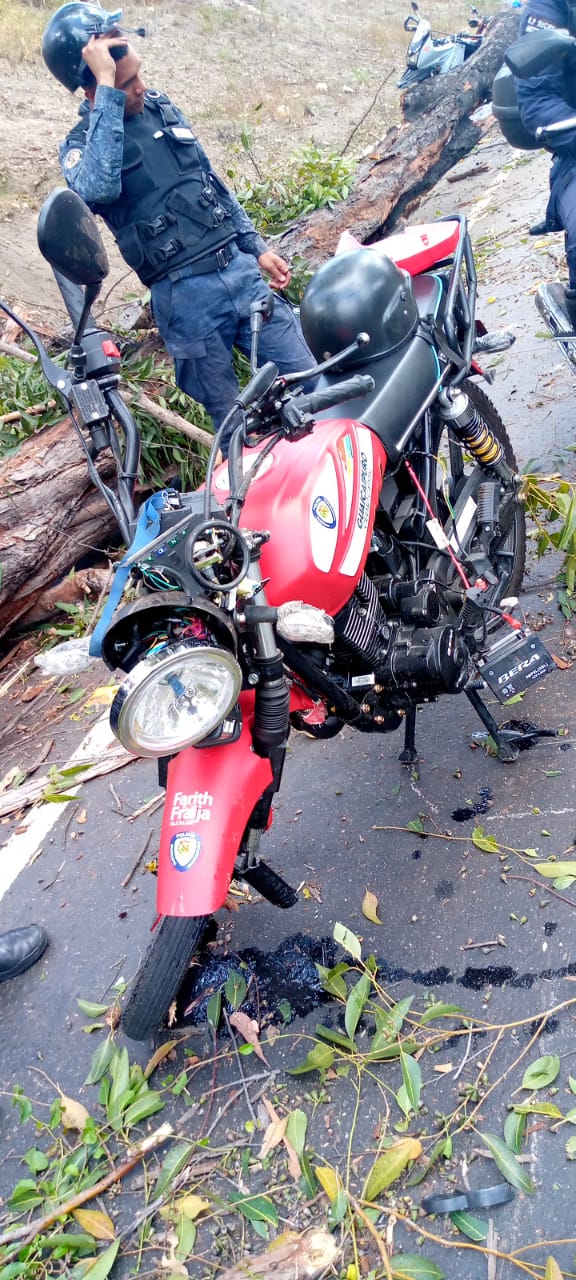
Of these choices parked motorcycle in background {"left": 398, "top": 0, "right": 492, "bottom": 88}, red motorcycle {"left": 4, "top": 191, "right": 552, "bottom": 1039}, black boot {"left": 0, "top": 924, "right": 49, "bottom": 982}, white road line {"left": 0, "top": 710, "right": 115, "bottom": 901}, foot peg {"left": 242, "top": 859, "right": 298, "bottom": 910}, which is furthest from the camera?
parked motorcycle in background {"left": 398, "top": 0, "right": 492, "bottom": 88}

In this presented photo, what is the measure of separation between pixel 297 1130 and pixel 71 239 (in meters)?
2.16

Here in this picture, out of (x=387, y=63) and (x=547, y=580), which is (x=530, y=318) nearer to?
(x=547, y=580)

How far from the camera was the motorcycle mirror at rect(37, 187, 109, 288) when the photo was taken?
188cm

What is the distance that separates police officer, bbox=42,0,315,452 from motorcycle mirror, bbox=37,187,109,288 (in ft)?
5.96

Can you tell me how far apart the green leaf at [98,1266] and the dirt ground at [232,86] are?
8500mm

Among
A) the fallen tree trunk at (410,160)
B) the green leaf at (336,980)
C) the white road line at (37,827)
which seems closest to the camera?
the green leaf at (336,980)

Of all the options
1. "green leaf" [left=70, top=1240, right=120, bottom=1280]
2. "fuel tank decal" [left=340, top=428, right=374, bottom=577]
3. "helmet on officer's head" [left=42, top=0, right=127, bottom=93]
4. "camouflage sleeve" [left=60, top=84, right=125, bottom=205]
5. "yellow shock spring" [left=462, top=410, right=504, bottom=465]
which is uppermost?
"helmet on officer's head" [left=42, top=0, right=127, bottom=93]

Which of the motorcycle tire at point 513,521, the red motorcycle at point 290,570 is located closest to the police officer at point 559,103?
the motorcycle tire at point 513,521

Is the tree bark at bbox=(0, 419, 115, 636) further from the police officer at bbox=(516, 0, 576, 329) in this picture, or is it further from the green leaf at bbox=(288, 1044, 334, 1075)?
the green leaf at bbox=(288, 1044, 334, 1075)

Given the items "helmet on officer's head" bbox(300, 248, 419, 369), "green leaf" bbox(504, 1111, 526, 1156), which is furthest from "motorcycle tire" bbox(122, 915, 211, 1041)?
"helmet on officer's head" bbox(300, 248, 419, 369)

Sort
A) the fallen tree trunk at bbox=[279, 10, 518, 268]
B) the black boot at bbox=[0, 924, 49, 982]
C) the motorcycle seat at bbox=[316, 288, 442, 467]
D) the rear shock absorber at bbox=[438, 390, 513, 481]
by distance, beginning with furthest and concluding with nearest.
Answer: the fallen tree trunk at bbox=[279, 10, 518, 268] → the rear shock absorber at bbox=[438, 390, 513, 481] → the black boot at bbox=[0, 924, 49, 982] → the motorcycle seat at bbox=[316, 288, 442, 467]

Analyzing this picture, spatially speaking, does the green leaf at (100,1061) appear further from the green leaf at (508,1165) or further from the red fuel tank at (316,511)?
the red fuel tank at (316,511)

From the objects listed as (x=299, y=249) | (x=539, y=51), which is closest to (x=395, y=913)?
(x=539, y=51)

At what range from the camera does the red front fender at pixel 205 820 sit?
1.73 m
